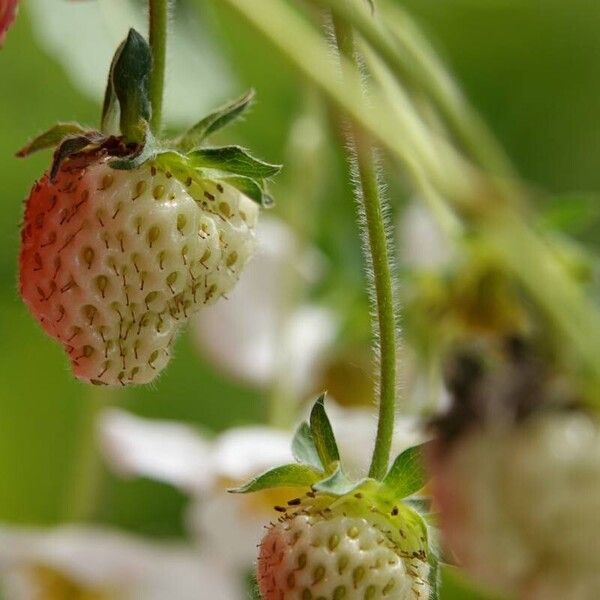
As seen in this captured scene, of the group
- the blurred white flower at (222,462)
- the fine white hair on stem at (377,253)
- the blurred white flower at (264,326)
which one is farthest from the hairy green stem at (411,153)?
the blurred white flower at (264,326)

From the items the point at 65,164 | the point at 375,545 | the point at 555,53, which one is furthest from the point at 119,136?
the point at 555,53

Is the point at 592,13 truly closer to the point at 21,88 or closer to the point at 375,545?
the point at 21,88

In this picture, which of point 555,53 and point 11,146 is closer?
point 11,146

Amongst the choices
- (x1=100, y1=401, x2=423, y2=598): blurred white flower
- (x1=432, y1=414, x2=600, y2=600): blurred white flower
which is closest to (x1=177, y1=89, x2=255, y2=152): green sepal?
(x1=432, y1=414, x2=600, y2=600): blurred white flower

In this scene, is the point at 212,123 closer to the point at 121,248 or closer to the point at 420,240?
the point at 121,248

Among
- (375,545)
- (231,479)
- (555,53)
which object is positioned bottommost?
(375,545)

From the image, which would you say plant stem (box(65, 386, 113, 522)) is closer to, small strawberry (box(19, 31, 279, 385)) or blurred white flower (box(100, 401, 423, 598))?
blurred white flower (box(100, 401, 423, 598))
